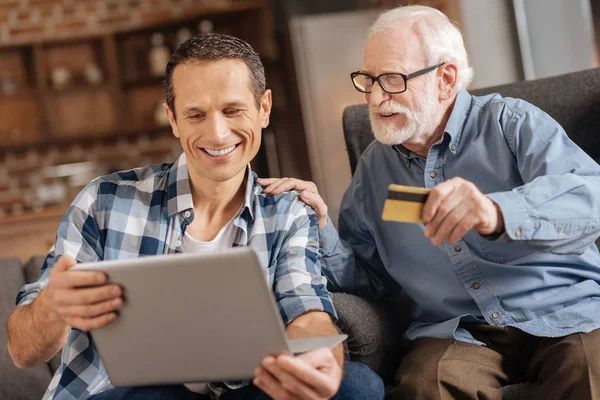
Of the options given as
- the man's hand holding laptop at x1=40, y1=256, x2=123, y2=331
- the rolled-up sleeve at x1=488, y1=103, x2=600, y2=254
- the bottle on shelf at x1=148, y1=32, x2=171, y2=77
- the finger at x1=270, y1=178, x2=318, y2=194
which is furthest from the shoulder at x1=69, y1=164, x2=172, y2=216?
the bottle on shelf at x1=148, y1=32, x2=171, y2=77

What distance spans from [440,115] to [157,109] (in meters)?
3.86

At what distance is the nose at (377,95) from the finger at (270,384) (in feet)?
2.66

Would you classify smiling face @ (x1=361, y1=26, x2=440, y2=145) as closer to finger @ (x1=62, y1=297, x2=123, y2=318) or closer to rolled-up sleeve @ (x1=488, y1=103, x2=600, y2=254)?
rolled-up sleeve @ (x1=488, y1=103, x2=600, y2=254)

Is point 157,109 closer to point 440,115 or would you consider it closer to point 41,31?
point 41,31

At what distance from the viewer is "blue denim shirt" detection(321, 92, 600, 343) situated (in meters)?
1.56

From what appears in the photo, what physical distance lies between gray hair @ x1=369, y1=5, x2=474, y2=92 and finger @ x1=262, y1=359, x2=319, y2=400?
93cm

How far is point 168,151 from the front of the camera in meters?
5.61

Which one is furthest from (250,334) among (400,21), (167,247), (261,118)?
(400,21)

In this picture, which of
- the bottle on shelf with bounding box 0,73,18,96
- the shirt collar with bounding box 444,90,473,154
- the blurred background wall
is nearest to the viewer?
the shirt collar with bounding box 444,90,473,154

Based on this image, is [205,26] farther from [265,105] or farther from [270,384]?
[270,384]

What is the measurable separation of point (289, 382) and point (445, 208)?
0.39 metres

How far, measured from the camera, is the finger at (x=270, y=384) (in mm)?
1246

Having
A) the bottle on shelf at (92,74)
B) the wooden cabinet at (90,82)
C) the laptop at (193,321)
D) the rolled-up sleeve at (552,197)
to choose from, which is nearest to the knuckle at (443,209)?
the rolled-up sleeve at (552,197)

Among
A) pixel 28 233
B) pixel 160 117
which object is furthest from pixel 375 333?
pixel 160 117
